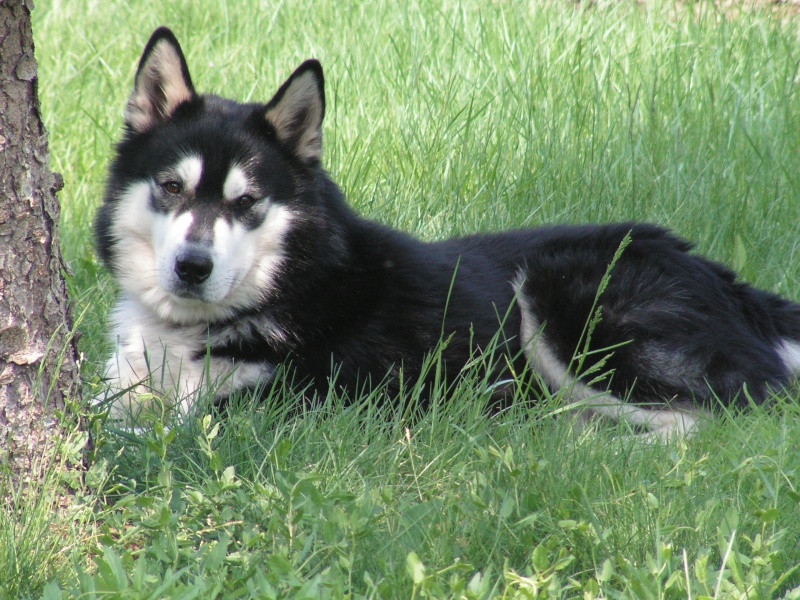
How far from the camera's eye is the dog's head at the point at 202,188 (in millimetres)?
2982

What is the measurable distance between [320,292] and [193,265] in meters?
0.50

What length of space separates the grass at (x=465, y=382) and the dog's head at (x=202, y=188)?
1.56 feet

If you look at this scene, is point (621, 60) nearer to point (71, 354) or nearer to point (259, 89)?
point (259, 89)

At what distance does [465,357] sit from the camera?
331 cm

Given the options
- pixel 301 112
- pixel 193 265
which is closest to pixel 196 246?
pixel 193 265

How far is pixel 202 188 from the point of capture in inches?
119

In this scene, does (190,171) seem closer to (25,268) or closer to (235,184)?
(235,184)

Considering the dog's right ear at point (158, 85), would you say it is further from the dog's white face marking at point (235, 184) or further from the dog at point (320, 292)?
the dog's white face marking at point (235, 184)

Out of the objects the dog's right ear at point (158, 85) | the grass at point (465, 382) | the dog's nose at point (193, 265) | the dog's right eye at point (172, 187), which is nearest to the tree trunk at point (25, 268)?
the grass at point (465, 382)

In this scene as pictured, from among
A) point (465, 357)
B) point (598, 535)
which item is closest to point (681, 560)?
point (598, 535)

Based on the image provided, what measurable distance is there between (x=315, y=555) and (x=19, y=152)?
1.22 metres

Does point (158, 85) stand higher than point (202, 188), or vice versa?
point (158, 85)

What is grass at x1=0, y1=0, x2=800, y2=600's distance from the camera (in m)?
2.03

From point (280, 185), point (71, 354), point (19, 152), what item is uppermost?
point (19, 152)
